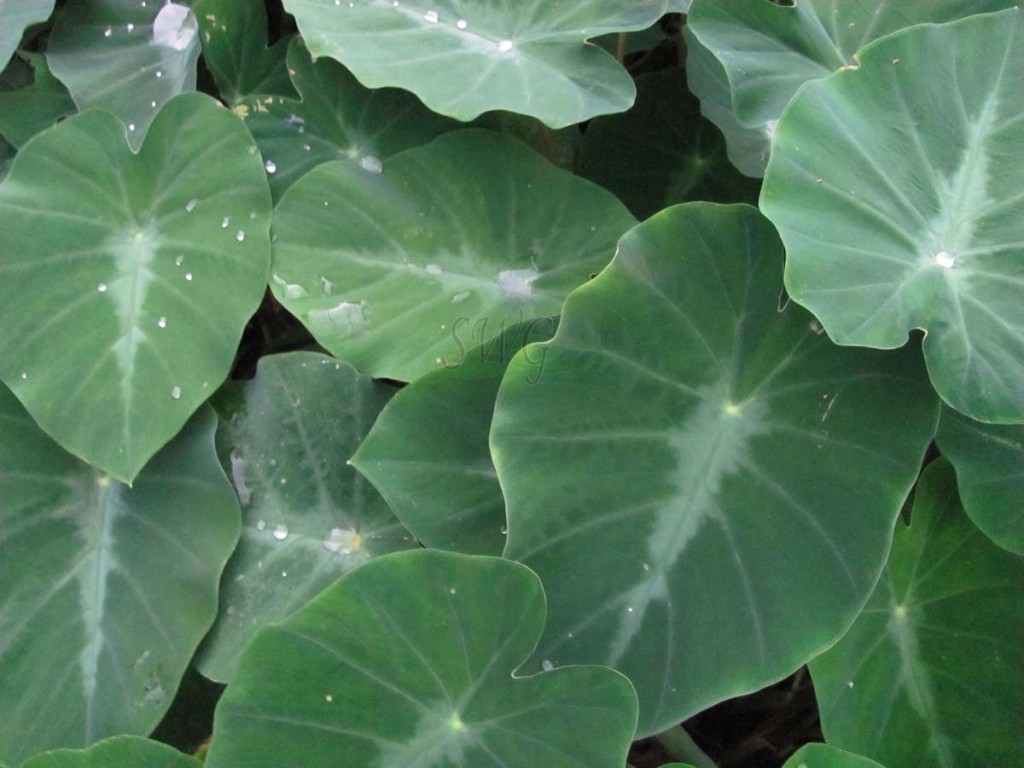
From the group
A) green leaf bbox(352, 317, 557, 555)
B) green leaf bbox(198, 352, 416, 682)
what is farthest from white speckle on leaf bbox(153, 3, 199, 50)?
green leaf bbox(352, 317, 557, 555)

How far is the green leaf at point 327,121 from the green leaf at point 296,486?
0.29m

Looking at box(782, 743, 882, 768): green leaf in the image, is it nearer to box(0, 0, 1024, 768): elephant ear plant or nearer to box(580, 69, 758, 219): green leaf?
box(0, 0, 1024, 768): elephant ear plant

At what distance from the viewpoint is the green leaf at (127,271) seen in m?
0.96

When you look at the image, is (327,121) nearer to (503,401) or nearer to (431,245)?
(431,245)

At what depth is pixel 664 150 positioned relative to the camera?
4.50ft

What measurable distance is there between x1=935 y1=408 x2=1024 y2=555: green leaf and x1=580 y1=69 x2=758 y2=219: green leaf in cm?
56

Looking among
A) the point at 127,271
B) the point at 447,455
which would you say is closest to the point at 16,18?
the point at 127,271

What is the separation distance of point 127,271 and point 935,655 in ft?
3.40

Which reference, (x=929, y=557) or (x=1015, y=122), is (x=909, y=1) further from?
(x=929, y=557)

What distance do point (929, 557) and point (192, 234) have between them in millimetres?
942

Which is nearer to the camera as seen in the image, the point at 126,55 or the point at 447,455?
the point at 447,455

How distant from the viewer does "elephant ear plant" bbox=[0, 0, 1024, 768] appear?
78 cm

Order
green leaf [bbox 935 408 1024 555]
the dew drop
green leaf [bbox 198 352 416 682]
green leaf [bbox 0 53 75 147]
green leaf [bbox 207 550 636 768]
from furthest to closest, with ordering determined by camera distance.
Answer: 1. green leaf [bbox 0 53 75 147]
2. the dew drop
3. green leaf [bbox 198 352 416 682]
4. green leaf [bbox 935 408 1024 555]
5. green leaf [bbox 207 550 636 768]

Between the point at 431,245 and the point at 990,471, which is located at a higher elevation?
the point at 431,245
